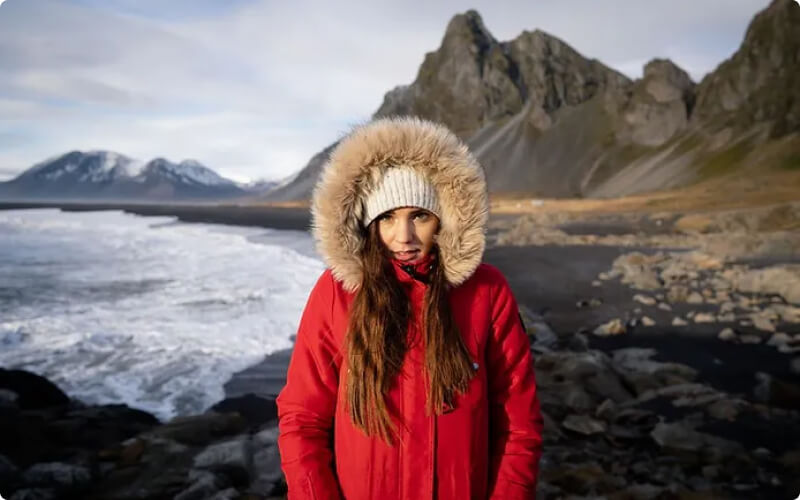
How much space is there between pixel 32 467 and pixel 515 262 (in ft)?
64.3

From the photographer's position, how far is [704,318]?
11.6 metres

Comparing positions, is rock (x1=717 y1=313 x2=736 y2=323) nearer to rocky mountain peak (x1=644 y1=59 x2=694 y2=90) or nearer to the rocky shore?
the rocky shore

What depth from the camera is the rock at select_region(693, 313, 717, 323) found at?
11492 mm

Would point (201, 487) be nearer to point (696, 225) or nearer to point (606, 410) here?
point (606, 410)

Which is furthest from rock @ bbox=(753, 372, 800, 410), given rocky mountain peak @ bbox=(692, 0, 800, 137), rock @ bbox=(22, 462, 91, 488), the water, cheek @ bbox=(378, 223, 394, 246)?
rocky mountain peak @ bbox=(692, 0, 800, 137)

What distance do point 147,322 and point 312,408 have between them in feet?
39.9

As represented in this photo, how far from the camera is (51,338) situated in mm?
11508

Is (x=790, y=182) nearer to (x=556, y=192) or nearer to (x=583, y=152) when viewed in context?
(x=556, y=192)

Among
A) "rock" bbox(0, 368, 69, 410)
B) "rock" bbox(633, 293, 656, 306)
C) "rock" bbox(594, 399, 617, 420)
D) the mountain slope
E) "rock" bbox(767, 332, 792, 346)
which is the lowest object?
"rock" bbox(0, 368, 69, 410)

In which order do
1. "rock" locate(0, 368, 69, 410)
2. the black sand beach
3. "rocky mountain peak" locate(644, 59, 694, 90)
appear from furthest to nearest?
"rocky mountain peak" locate(644, 59, 694, 90) < the black sand beach < "rock" locate(0, 368, 69, 410)

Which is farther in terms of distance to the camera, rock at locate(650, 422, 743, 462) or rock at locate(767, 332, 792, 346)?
rock at locate(767, 332, 792, 346)

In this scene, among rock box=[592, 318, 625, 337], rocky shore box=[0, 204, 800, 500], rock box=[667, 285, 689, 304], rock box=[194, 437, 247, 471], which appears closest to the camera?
rocky shore box=[0, 204, 800, 500]

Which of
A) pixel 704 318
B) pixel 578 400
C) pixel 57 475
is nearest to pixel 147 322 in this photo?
pixel 57 475

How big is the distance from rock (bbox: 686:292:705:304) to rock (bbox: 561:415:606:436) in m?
8.28
